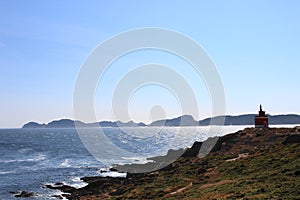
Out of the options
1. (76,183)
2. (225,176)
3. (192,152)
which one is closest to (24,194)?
(76,183)

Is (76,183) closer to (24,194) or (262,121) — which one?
(24,194)

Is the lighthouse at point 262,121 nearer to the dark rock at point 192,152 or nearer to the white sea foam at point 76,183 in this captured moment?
the dark rock at point 192,152

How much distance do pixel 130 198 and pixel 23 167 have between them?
168 feet

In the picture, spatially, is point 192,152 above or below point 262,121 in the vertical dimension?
below

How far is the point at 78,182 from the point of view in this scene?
61344 mm

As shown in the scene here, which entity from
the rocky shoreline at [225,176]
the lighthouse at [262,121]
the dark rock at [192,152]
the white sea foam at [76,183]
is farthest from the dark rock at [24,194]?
the lighthouse at [262,121]

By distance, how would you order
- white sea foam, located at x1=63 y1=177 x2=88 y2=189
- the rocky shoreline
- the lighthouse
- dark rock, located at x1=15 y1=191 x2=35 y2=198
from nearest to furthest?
the rocky shoreline, dark rock, located at x1=15 y1=191 x2=35 y2=198, white sea foam, located at x1=63 y1=177 x2=88 y2=189, the lighthouse

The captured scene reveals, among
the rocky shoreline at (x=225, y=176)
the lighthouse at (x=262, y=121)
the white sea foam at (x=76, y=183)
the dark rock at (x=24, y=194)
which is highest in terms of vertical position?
the lighthouse at (x=262, y=121)

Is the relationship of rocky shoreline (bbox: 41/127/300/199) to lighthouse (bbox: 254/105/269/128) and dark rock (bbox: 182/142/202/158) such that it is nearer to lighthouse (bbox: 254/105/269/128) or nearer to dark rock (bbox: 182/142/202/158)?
dark rock (bbox: 182/142/202/158)

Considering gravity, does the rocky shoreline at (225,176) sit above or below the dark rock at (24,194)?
above

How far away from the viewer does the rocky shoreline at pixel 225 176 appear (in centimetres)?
2783

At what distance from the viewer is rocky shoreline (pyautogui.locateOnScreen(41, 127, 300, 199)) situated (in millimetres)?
27828

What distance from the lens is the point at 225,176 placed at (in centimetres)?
3597

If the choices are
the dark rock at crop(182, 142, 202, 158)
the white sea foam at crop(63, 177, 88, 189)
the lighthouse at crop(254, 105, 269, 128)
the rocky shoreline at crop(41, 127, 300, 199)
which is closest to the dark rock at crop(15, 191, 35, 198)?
the rocky shoreline at crop(41, 127, 300, 199)
